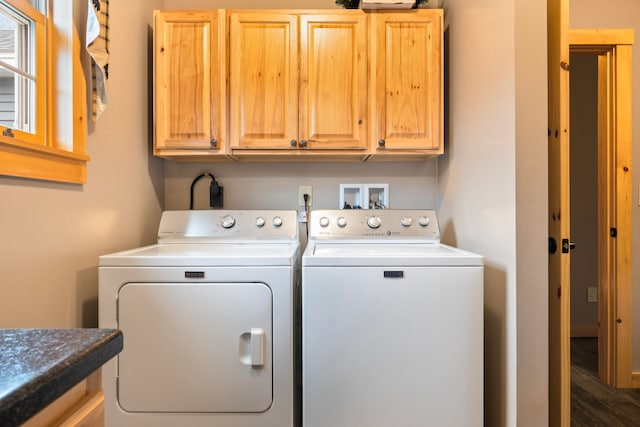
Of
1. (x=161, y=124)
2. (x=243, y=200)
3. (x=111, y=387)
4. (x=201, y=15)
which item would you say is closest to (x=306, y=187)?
(x=243, y=200)

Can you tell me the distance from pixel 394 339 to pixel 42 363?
3.74ft

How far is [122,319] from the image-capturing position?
1.36 metres

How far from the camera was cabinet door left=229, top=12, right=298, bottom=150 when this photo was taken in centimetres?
188

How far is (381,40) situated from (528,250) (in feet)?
4.13

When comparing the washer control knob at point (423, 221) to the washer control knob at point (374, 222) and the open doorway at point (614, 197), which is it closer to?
the washer control knob at point (374, 222)

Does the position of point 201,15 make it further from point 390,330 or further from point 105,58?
point 390,330

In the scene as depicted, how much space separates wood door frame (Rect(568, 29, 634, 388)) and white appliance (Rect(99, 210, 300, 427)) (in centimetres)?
206

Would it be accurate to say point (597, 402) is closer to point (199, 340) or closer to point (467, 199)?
point (467, 199)

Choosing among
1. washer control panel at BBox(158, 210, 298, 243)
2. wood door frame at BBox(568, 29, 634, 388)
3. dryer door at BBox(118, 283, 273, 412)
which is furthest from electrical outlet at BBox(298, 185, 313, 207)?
wood door frame at BBox(568, 29, 634, 388)

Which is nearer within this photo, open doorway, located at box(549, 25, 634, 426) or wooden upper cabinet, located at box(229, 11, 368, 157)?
wooden upper cabinet, located at box(229, 11, 368, 157)

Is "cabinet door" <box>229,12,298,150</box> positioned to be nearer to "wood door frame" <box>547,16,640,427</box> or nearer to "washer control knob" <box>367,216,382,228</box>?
"washer control knob" <box>367,216,382,228</box>

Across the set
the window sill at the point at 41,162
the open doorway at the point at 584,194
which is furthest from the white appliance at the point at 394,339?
the open doorway at the point at 584,194

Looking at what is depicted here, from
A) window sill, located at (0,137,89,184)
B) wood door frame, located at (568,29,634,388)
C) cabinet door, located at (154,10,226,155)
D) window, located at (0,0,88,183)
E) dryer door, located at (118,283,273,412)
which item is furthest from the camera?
wood door frame, located at (568,29,634,388)

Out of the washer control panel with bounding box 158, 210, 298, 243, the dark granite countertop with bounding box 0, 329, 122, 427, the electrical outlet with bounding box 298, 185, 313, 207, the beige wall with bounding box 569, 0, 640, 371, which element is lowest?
the dark granite countertop with bounding box 0, 329, 122, 427
